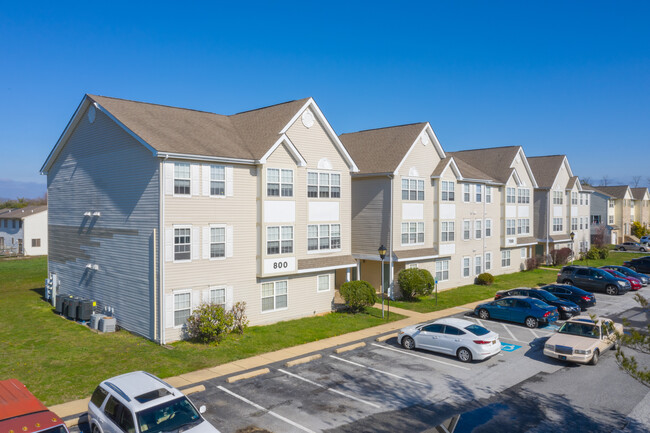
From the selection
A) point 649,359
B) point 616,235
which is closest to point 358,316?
point 649,359

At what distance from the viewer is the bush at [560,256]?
164 ft

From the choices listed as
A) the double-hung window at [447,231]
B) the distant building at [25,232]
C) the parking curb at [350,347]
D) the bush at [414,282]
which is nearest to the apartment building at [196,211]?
the bush at [414,282]

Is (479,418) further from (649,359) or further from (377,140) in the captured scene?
(377,140)

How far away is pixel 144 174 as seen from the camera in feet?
71.3

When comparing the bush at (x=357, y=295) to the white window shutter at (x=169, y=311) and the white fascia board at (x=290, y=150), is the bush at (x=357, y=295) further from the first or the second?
the white window shutter at (x=169, y=311)

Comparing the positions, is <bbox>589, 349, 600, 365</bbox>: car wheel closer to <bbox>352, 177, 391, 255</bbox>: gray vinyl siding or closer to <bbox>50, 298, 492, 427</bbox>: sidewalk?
<bbox>50, 298, 492, 427</bbox>: sidewalk

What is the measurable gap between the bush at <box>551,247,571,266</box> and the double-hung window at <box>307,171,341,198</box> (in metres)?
32.8

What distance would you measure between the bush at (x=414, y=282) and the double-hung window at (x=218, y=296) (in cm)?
1300

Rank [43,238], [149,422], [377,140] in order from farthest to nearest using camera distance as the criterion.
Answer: [43,238] < [377,140] < [149,422]

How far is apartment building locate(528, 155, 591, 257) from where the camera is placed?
4988 cm

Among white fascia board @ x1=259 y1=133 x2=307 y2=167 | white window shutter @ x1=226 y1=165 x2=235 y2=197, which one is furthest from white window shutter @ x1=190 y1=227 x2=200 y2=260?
white fascia board @ x1=259 y1=133 x2=307 y2=167

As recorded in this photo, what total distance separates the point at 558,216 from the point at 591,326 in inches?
1389

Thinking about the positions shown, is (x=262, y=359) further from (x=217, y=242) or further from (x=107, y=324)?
(x=107, y=324)

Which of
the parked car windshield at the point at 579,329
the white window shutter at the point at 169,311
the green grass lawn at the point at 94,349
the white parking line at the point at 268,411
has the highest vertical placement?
the white window shutter at the point at 169,311
